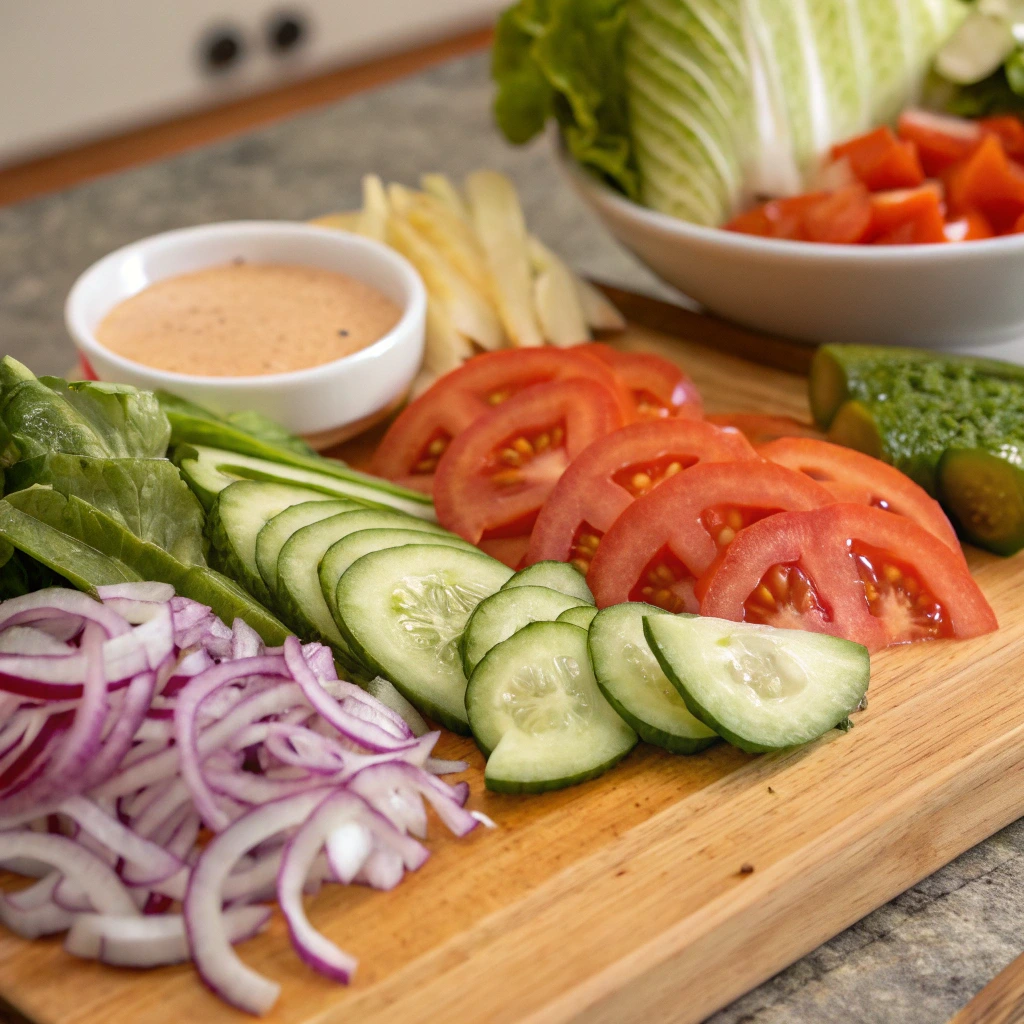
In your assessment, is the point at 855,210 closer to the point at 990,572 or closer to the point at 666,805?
the point at 990,572

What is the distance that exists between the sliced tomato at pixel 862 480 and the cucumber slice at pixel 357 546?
0.66 metres

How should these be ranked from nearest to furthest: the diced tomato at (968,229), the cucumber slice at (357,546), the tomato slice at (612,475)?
the cucumber slice at (357,546), the tomato slice at (612,475), the diced tomato at (968,229)

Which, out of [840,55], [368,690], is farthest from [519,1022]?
[840,55]

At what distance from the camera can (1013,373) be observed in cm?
267

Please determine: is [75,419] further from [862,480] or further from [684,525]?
[862,480]

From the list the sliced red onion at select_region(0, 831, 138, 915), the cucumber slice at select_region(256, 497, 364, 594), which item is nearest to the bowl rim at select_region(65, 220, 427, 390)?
the cucumber slice at select_region(256, 497, 364, 594)

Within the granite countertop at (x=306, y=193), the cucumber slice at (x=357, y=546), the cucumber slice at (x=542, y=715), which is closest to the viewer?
the cucumber slice at (x=542, y=715)

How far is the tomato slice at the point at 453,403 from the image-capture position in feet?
8.99

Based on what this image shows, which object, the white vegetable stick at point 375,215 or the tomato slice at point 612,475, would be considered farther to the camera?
the white vegetable stick at point 375,215

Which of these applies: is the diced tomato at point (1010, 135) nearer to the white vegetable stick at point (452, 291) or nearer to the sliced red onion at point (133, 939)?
the white vegetable stick at point (452, 291)

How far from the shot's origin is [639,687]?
6.34ft

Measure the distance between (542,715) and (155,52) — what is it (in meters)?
4.81

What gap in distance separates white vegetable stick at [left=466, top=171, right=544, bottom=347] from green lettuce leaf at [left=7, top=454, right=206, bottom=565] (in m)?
1.06

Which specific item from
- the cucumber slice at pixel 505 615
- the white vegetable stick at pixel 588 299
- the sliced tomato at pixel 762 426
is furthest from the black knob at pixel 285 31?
the cucumber slice at pixel 505 615
